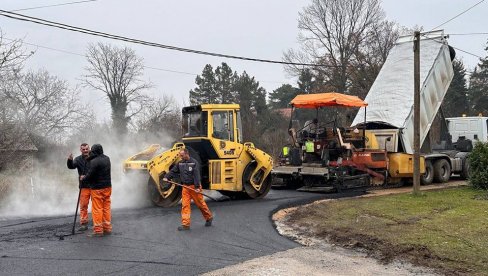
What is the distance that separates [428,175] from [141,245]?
13.4 meters

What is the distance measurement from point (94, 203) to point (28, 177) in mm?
7135

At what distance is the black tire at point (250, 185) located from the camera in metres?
13.7

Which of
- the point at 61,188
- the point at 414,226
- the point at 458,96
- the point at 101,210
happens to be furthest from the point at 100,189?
the point at 458,96

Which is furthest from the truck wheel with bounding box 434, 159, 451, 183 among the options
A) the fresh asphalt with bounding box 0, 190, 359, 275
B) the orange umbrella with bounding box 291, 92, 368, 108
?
the fresh asphalt with bounding box 0, 190, 359, 275

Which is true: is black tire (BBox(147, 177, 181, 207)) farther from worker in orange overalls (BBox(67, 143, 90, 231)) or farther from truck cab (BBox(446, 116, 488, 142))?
truck cab (BBox(446, 116, 488, 142))

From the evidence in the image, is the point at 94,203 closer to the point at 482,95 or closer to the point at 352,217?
the point at 352,217

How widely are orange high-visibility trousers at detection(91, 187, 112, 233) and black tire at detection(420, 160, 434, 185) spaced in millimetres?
12770

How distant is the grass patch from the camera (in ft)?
24.2

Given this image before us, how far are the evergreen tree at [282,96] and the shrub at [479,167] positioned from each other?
46.5m

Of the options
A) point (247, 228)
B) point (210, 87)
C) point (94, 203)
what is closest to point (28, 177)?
point (94, 203)

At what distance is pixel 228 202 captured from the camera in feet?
44.0

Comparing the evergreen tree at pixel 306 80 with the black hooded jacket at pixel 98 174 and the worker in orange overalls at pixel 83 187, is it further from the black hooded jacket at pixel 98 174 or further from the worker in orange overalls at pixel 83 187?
the black hooded jacket at pixel 98 174

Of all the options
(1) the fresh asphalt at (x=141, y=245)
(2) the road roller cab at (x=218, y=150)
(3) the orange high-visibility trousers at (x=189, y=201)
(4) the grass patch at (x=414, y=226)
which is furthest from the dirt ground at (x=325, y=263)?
(2) the road roller cab at (x=218, y=150)

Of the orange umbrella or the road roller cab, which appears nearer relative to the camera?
the road roller cab
